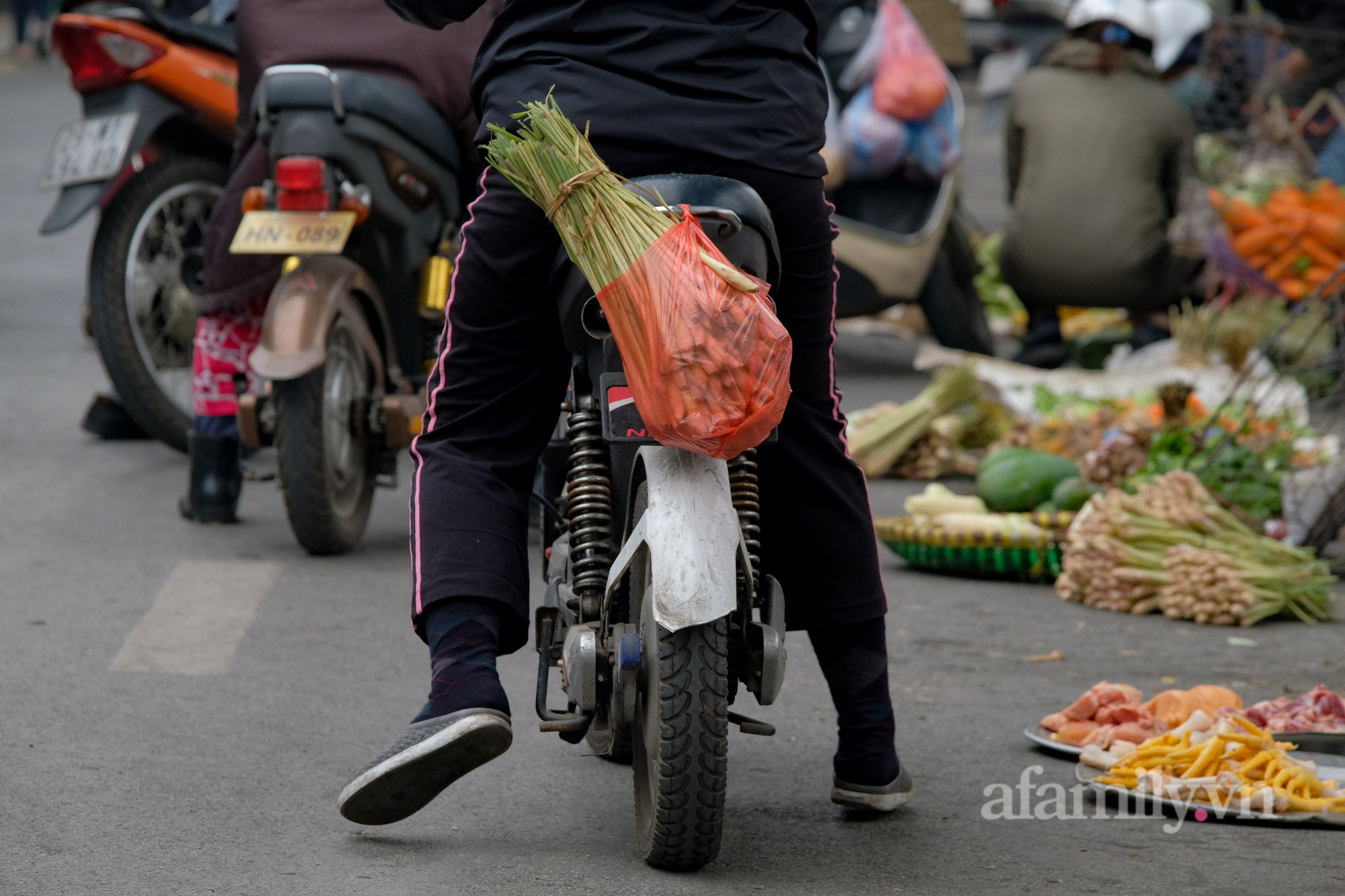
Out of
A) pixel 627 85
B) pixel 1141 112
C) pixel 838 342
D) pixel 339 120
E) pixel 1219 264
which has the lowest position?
pixel 838 342

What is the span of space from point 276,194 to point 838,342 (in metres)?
5.03

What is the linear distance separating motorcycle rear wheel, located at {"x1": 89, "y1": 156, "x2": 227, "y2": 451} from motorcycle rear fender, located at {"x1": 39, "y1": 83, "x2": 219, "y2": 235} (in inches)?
3.3

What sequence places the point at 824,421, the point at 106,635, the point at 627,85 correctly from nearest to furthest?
the point at 627,85 → the point at 824,421 → the point at 106,635

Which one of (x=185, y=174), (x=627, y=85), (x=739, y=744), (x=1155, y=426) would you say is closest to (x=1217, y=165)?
(x=1155, y=426)

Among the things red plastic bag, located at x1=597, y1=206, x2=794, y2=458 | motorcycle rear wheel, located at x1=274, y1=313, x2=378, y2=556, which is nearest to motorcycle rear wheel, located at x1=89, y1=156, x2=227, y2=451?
motorcycle rear wheel, located at x1=274, y1=313, x2=378, y2=556

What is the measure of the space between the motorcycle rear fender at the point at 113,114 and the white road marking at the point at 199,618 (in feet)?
5.17

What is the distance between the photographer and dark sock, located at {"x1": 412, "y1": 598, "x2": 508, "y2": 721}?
296cm

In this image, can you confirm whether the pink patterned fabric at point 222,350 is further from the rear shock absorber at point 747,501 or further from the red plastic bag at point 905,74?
the red plastic bag at point 905,74

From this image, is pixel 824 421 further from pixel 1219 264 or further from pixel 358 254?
pixel 1219 264

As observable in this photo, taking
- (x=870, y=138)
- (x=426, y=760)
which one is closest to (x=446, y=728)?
(x=426, y=760)

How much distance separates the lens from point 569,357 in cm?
324

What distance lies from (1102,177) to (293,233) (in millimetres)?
4800

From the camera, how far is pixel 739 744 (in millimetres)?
3896

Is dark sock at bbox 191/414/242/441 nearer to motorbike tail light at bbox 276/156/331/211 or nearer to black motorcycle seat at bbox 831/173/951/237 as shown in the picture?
motorbike tail light at bbox 276/156/331/211
